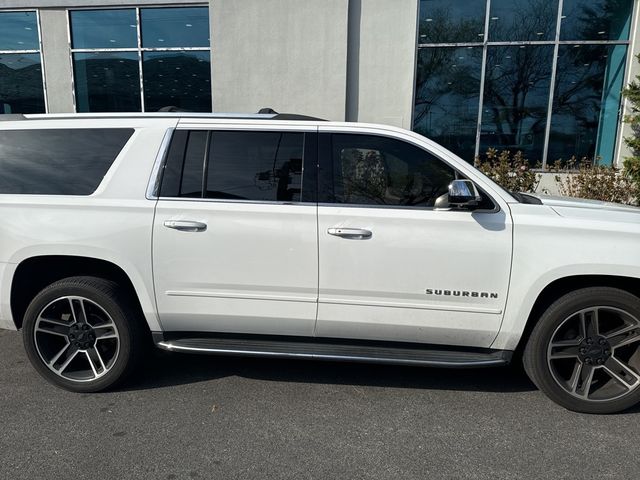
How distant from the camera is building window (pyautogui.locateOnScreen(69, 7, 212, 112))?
11734 mm

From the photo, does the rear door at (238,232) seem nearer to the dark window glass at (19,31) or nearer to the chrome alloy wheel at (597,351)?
the chrome alloy wheel at (597,351)

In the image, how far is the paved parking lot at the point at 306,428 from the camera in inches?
109

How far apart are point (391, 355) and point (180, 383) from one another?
162 cm

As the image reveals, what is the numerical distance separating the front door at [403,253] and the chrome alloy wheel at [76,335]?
5.14ft


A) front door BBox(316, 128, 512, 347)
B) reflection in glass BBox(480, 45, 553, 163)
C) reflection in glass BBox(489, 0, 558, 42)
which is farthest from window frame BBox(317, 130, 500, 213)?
reflection in glass BBox(489, 0, 558, 42)

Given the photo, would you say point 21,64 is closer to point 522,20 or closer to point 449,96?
point 449,96

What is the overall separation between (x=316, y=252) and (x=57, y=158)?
2.02 meters

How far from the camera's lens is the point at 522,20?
406 inches

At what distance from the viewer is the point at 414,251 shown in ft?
10.6

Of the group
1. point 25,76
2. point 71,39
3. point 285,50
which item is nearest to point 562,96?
point 285,50

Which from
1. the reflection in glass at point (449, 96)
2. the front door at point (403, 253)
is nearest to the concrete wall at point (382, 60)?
the reflection in glass at point (449, 96)

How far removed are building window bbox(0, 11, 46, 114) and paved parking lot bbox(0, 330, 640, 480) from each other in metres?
10.8

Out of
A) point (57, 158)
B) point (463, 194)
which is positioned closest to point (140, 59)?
point (57, 158)

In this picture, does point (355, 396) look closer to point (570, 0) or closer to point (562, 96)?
point (562, 96)
